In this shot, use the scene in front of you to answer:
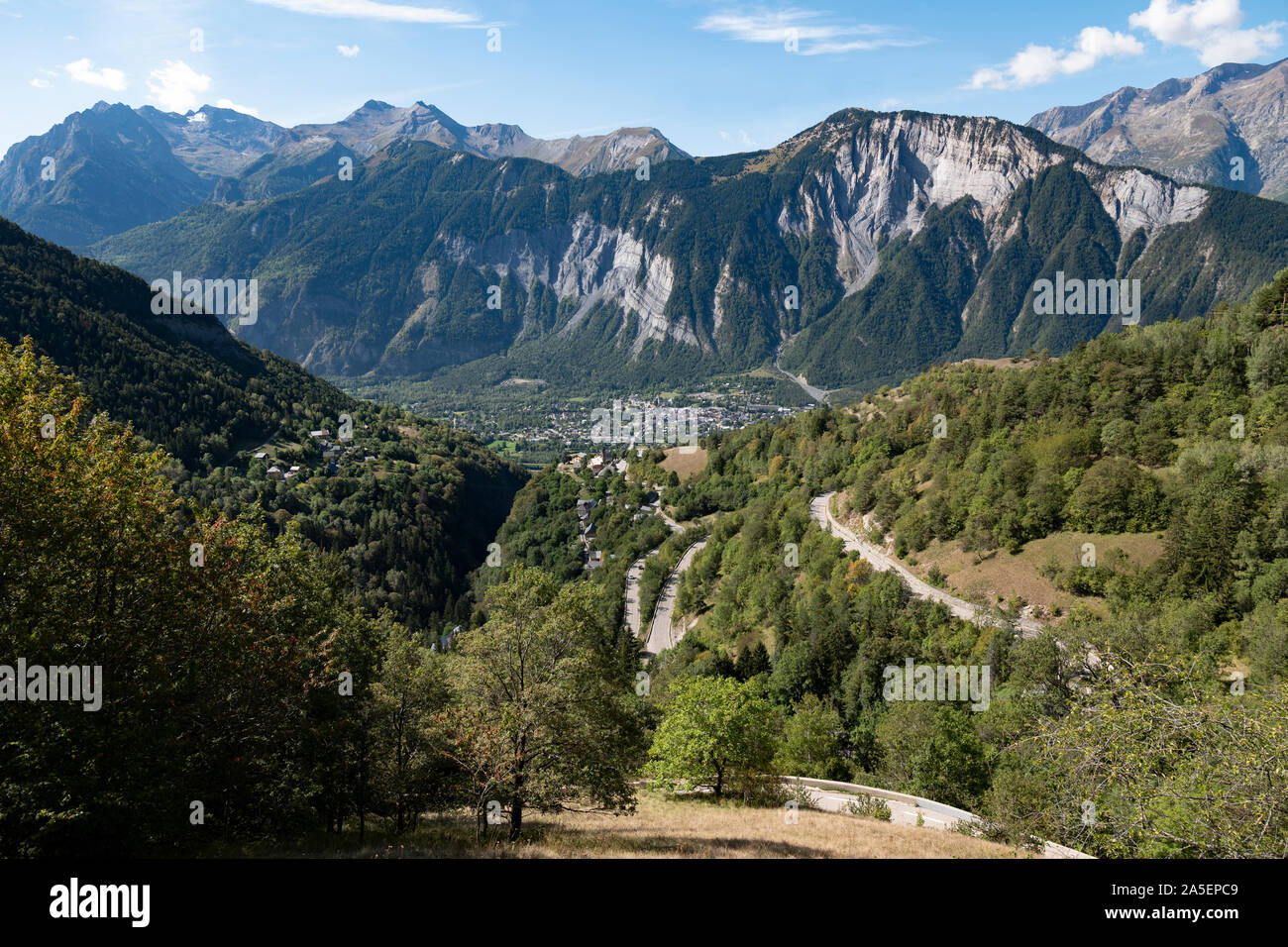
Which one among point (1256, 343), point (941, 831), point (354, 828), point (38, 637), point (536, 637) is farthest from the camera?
point (1256, 343)

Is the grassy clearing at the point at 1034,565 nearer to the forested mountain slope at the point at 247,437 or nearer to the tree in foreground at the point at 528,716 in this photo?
the tree in foreground at the point at 528,716

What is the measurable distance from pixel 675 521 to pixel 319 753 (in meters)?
104

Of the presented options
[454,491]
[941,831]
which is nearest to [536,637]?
[941,831]

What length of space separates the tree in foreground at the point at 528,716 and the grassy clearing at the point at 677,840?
133 cm

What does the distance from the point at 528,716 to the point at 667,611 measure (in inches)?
3017

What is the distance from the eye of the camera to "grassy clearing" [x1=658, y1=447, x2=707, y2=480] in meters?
141

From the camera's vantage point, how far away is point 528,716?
17078mm

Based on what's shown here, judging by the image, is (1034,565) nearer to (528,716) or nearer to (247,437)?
(528,716)

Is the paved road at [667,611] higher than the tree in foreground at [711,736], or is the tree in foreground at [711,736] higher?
the tree in foreground at [711,736]

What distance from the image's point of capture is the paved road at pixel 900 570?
5228 centimetres

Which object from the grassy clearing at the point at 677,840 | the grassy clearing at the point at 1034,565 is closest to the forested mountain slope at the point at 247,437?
the grassy clearing at the point at 1034,565

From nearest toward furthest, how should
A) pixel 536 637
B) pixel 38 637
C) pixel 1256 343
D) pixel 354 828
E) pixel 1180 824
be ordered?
1. pixel 38 637
2. pixel 1180 824
3. pixel 536 637
4. pixel 354 828
5. pixel 1256 343

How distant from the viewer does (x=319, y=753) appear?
20.5 m
